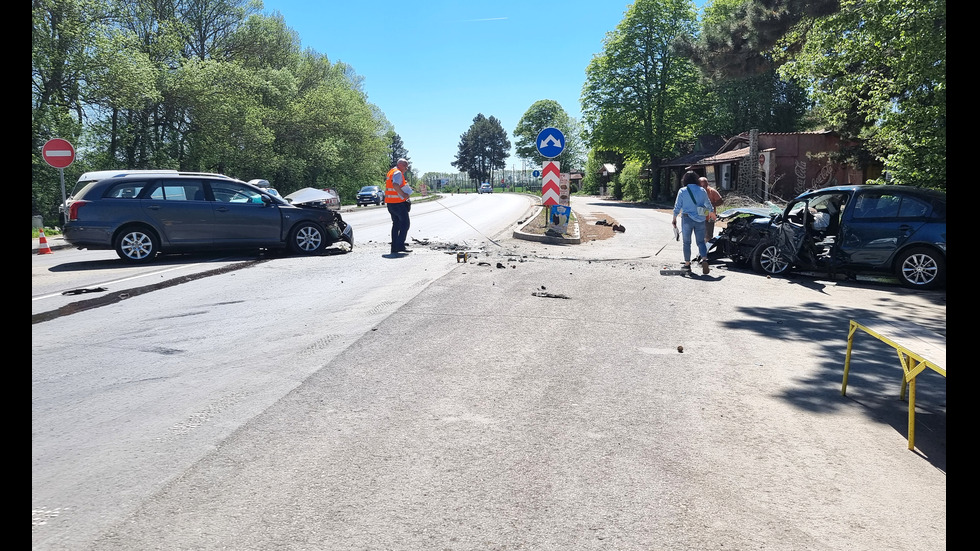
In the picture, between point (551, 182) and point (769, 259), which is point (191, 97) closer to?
point (551, 182)

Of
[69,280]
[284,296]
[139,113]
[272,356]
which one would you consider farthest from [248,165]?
[272,356]

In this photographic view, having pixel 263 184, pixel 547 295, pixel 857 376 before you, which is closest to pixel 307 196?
pixel 263 184

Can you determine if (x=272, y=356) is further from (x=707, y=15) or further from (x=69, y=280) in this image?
(x=707, y=15)

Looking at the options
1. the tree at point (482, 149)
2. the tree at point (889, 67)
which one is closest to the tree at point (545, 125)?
the tree at point (482, 149)

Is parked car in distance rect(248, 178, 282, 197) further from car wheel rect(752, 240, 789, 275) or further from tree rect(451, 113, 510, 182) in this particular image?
tree rect(451, 113, 510, 182)

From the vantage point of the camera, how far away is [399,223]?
13500 millimetres

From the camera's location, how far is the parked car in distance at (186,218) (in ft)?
39.0

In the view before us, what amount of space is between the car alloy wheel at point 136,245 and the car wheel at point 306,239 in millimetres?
2588

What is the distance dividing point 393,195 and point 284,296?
5131 millimetres

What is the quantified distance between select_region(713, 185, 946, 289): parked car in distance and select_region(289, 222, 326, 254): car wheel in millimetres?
8230

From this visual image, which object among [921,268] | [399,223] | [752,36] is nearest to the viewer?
[921,268]

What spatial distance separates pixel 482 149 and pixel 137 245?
121522mm

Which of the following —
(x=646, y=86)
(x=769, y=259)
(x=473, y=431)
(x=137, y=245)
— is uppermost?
(x=646, y=86)

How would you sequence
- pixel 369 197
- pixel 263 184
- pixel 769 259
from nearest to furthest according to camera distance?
pixel 769 259 < pixel 263 184 < pixel 369 197
